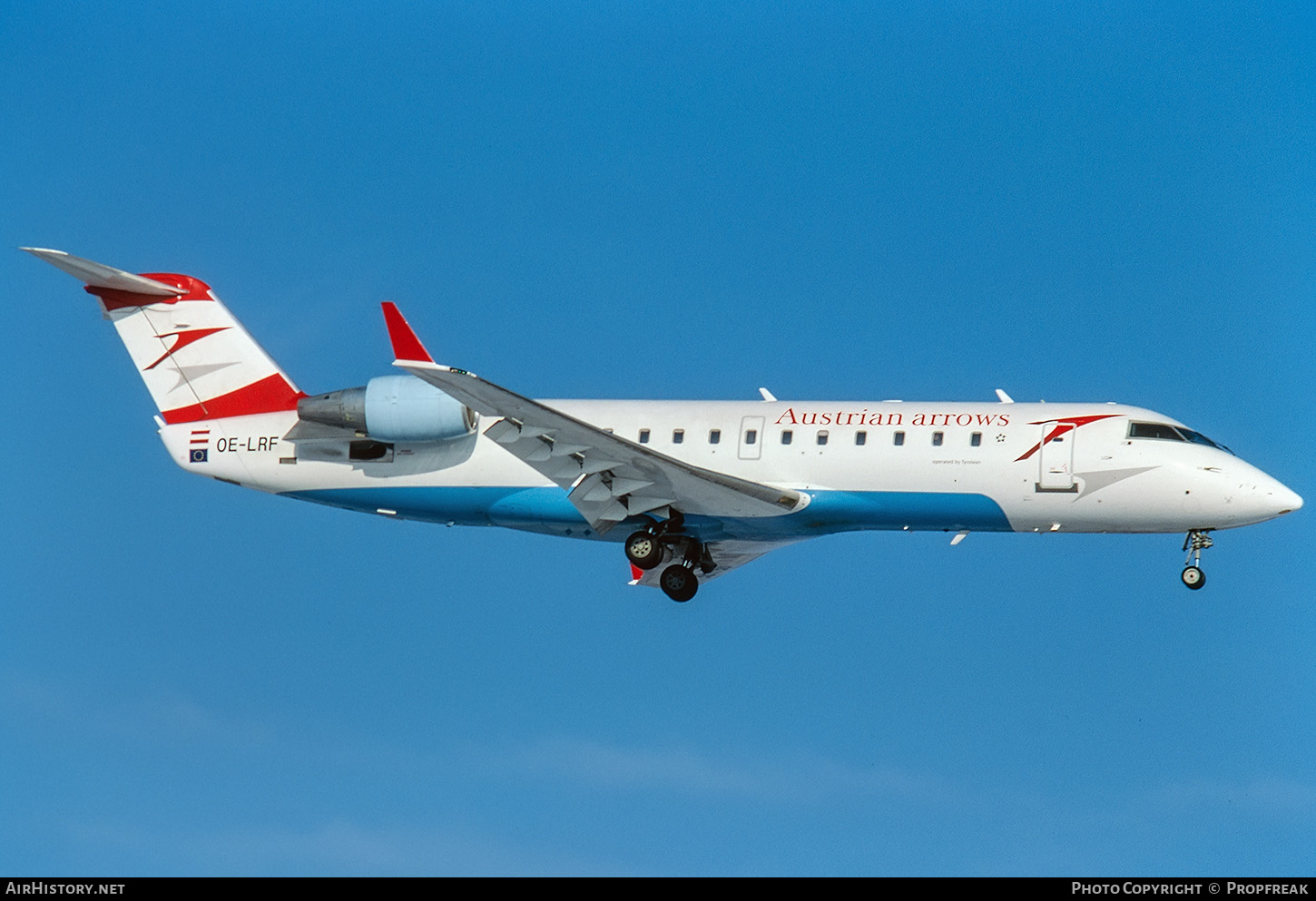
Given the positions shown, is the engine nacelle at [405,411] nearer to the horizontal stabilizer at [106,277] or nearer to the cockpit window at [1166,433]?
the horizontal stabilizer at [106,277]

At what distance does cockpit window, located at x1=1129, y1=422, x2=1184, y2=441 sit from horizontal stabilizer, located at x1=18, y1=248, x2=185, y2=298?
58.1 feet

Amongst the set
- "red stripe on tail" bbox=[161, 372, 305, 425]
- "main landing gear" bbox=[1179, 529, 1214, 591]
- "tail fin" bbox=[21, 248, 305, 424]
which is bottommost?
"main landing gear" bbox=[1179, 529, 1214, 591]

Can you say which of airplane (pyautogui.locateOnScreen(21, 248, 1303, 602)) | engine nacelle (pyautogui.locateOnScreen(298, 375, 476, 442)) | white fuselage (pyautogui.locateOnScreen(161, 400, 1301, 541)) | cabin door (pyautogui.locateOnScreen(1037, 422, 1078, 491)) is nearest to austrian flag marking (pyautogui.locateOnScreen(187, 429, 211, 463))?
airplane (pyautogui.locateOnScreen(21, 248, 1303, 602))

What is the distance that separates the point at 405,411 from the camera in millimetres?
30500

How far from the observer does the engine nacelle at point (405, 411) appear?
30.5 meters

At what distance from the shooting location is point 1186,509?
2889 cm

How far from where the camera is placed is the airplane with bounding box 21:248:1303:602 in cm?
2898

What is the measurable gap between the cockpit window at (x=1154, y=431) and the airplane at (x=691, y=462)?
3 cm

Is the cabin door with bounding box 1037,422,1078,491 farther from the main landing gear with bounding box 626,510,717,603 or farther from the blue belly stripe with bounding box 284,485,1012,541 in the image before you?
the main landing gear with bounding box 626,510,717,603

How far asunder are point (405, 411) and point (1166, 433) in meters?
12.9

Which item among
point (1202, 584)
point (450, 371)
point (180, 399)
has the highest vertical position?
point (180, 399)

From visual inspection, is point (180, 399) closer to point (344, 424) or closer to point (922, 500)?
point (344, 424)

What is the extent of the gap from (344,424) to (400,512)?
188cm

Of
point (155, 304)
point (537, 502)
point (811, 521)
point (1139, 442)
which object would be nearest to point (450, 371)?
point (537, 502)
